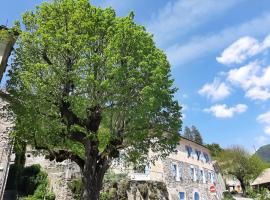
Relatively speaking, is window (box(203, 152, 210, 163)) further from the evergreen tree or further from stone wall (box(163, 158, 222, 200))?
the evergreen tree

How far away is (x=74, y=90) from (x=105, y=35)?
11.6ft

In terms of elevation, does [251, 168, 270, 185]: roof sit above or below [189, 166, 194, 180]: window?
above

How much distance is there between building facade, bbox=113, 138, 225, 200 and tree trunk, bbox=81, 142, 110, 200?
11192mm

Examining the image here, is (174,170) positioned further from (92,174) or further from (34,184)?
(92,174)

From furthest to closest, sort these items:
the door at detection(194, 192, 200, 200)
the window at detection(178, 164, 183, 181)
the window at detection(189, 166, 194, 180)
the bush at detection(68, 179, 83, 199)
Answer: the window at detection(189, 166, 194, 180), the door at detection(194, 192, 200, 200), the window at detection(178, 164, 183, 181), the bush at detection(68, 179, 83, 199)

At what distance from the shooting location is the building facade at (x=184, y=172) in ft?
98.4

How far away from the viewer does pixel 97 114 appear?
49.8 feet

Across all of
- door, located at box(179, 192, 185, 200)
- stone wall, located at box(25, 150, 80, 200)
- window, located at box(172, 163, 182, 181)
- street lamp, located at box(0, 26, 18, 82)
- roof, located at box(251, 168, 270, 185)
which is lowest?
door, located at box(179, 192, 185, 200)

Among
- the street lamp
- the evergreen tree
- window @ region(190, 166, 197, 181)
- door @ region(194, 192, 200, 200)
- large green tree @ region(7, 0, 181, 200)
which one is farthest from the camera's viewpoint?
the evergreen tree

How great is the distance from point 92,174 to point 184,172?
74.5 feet

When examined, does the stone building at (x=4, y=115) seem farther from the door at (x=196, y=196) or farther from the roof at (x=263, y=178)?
the roof at (x=263, y=178)

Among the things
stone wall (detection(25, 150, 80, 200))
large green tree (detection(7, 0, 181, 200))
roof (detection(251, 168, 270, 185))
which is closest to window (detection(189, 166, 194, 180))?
stone wall (detection(25, 150, 80, 200))

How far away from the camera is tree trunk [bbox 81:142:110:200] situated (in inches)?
568

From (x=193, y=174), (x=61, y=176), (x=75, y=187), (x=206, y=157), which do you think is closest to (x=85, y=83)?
(x=75, y=187)
